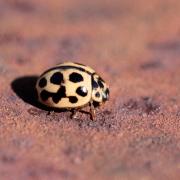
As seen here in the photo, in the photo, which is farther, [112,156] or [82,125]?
[82,125]

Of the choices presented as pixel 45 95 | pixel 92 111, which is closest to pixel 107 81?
pixel 92 111

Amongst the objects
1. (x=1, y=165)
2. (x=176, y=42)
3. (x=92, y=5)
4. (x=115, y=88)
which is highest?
(x=92, y=5)

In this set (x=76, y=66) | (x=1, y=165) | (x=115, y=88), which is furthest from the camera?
(x=115, y=88)

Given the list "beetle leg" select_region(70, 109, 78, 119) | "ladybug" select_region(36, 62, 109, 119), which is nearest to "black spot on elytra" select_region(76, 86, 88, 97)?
"ladybug" select_region(36, 62, 109, 119)

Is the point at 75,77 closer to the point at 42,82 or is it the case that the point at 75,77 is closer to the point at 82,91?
the point at 82,91

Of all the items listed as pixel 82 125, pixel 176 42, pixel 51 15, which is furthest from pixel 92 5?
pixel 82 125

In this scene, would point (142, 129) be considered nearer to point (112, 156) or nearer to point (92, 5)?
point (112, 156)

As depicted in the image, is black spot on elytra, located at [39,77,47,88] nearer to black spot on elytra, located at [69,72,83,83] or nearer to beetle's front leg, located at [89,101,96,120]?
black spot on elytra, located at [69,72,83,83]

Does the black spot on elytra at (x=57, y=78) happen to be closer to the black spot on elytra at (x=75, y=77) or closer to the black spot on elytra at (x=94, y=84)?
the black spot on elytra at (x=75, y=77)
